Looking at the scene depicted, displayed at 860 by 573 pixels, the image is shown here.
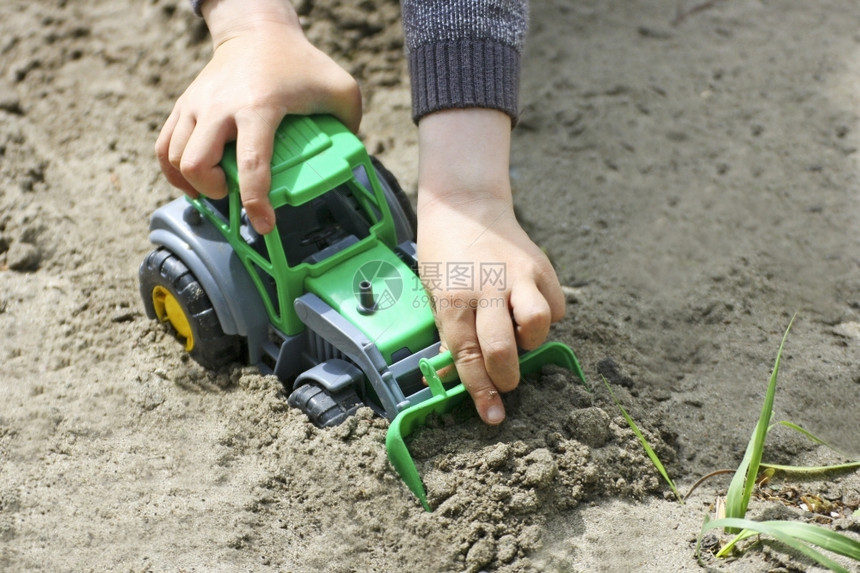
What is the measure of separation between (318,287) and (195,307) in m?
0.25

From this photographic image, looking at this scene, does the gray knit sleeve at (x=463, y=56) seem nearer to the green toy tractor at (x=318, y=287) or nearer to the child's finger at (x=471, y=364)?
the green toy tractor at (x=318, y=287)

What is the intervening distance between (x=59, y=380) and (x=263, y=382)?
1.31 feet

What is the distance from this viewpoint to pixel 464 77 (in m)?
1.62

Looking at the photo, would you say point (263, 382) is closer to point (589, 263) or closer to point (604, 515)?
point (604, 515)

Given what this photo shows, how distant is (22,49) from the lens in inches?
98.4

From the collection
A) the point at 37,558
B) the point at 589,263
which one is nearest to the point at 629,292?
the point at 589,263

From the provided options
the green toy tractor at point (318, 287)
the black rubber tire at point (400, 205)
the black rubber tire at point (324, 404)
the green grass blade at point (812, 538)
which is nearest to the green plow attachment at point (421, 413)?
the green toy tractor at point (318, 287)

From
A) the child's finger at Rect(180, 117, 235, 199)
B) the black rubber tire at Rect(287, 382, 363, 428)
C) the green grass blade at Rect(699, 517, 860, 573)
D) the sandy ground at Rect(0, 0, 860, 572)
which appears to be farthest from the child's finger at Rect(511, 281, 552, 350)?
the child's finger at Rect(180, 117, 235, 199)

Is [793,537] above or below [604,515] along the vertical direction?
above

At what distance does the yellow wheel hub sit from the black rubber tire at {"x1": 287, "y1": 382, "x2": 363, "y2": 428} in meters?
0.30

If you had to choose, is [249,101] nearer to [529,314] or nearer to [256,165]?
[256,165]

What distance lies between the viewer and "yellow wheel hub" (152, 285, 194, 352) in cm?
171

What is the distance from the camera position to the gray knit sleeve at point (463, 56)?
5.34 feet

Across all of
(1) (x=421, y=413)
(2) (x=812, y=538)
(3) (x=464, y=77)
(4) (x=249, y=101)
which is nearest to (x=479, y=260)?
(1) (x=421, y=413)
